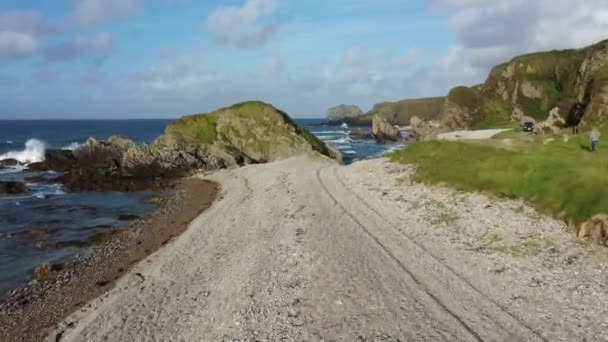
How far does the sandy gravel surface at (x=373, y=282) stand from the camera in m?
14.0

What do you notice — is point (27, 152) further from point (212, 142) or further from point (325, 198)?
point (325, 198)

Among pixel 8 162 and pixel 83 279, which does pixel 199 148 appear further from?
pixel 83 279

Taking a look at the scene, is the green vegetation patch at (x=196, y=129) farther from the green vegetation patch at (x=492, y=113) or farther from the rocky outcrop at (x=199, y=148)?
the green vegetation patch at (x=492, y=113)

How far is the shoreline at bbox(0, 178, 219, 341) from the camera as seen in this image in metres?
18.7

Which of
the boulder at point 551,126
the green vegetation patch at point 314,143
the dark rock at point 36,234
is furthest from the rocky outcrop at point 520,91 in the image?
the dark rock at point 36,234

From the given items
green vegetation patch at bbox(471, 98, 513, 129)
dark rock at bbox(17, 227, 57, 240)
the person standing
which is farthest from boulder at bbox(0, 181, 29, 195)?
green vegetation patch at bbox(471, 98, 513, 129)

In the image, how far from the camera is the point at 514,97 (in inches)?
5182

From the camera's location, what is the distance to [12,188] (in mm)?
51031

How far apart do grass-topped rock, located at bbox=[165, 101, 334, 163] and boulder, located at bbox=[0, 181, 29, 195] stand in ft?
76.1

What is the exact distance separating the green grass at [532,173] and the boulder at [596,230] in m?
0.56

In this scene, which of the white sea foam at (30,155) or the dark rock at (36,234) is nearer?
the dark rock at (36,234)

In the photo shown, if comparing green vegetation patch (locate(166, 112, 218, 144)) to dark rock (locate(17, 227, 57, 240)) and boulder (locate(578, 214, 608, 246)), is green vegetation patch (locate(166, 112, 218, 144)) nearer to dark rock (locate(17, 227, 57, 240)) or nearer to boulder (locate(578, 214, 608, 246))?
dark rock (locate(17, 227, 57, 240))

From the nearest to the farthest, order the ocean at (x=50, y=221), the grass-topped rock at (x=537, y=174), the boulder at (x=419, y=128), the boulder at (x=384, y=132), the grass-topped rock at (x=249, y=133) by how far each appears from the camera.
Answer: the grass-topped rock at (x=537, y=174) < the ocean at (x=50, y=221) < the grass-topped rock at (x=249, y=133) < the boulder at (x=384, y=132) < the boulder at (x=419, y=128)

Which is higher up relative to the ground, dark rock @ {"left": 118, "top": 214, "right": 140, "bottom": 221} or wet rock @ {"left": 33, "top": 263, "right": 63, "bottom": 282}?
wet rock @ {"left": 33, "top": 263, "right": 63, "bottom": 282}
